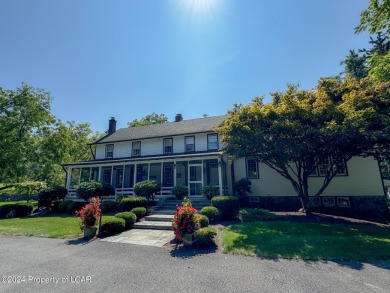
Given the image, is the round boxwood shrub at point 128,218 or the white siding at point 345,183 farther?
the white siding at point 345,183

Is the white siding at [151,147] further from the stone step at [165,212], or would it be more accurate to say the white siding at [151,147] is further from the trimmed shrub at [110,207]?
the stone step at [165,212]

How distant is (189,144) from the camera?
63.7 feet

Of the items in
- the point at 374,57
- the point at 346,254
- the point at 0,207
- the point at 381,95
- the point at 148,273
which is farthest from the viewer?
the point at 0,207

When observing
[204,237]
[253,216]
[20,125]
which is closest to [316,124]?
[253,216]

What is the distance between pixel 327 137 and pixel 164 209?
10.7 m

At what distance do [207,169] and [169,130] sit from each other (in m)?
6.70

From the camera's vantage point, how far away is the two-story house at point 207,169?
45.6 feet

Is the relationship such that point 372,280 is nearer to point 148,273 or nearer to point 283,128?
point 148,273

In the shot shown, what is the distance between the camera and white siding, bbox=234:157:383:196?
13.7 metres

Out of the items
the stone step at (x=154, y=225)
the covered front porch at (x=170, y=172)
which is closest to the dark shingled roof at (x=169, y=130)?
the covered front porch at (x=170, y=172)

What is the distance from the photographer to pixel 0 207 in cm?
1471

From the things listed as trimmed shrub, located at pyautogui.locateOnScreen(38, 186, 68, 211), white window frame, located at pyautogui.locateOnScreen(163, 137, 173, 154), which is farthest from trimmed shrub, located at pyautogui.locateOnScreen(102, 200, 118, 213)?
white window frame, located at pyautogui.locateOnScreen(163, 137, 173, 154)

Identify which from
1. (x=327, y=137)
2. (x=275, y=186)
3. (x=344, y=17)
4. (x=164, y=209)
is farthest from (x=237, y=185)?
(x=344, y=17)

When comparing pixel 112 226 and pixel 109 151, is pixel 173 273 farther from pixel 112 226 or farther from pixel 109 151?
pixel 109 151
